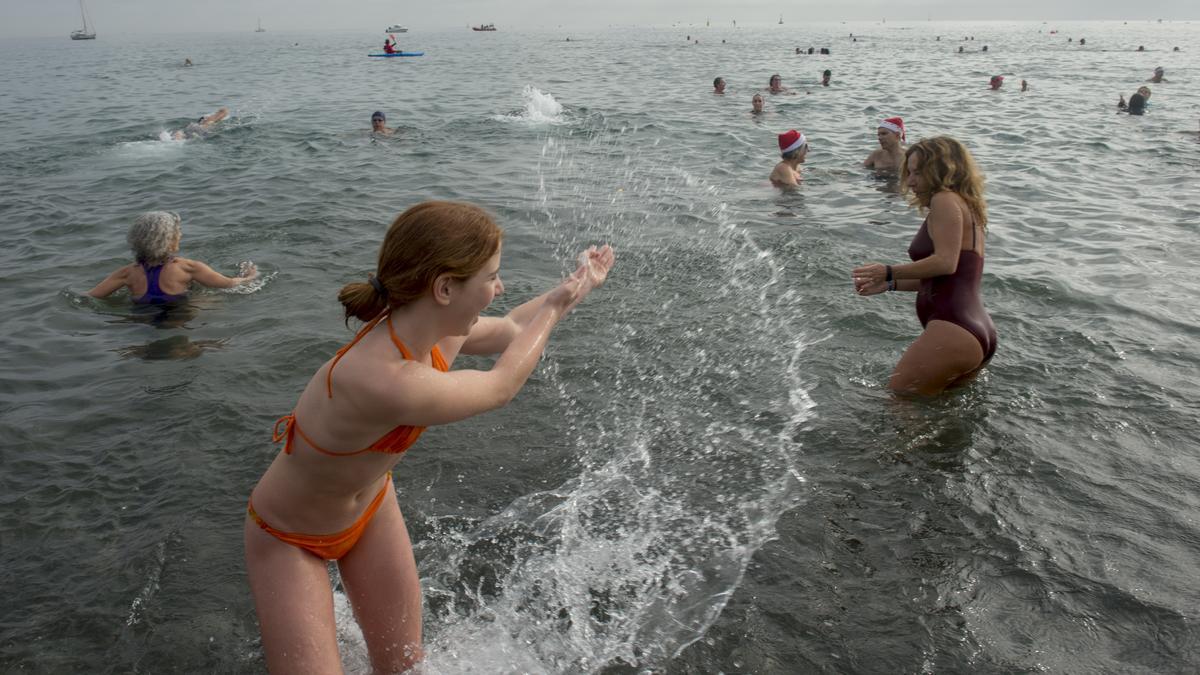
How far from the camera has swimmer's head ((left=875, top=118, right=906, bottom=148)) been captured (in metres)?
12.4

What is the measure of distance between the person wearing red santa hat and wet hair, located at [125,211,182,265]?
991cm

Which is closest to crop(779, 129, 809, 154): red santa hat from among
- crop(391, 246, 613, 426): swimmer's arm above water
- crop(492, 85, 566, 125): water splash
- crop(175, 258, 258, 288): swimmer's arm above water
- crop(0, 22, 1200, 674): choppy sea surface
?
crop(0, 22, 1200, 674): choppy sea surface

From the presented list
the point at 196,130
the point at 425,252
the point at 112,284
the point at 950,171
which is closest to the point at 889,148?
the point at 950,171

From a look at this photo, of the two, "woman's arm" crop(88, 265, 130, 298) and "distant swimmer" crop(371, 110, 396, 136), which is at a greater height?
"distant swimmer" crop(371, 110, 396, 136)

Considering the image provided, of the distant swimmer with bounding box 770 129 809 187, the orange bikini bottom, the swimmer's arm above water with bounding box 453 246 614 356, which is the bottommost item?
the orange bikini bottom

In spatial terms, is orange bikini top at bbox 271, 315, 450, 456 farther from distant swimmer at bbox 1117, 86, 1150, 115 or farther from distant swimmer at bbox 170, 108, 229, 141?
distant swimmer at bbox 1117, 86, 1150, 115

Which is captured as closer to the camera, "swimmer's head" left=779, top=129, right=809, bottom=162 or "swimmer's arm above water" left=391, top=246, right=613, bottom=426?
"swimmer's arm above water" left=391, top=246, right=613, bottom=426

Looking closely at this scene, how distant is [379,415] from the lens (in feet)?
8.35

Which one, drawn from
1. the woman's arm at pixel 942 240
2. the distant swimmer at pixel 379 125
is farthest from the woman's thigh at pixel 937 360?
the distant swimmer at pixel 379 125

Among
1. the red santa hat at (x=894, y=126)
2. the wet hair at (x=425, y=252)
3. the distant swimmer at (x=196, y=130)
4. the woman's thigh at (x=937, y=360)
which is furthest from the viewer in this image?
the distant swimmer at (x=196, y=130)

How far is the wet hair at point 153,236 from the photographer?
7363mm

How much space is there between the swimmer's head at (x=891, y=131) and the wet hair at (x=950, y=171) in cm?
755

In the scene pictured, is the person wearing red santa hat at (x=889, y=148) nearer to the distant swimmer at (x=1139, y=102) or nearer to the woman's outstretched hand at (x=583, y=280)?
the woman's outstretched hand at (x=583, y=280)

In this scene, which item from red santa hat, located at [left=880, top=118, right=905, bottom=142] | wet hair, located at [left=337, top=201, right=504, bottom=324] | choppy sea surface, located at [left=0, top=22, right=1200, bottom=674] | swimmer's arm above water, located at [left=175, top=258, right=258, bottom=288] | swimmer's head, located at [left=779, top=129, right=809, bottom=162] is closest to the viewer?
wet hair, located at [left=337, top=201, right=504, bottom=324]
